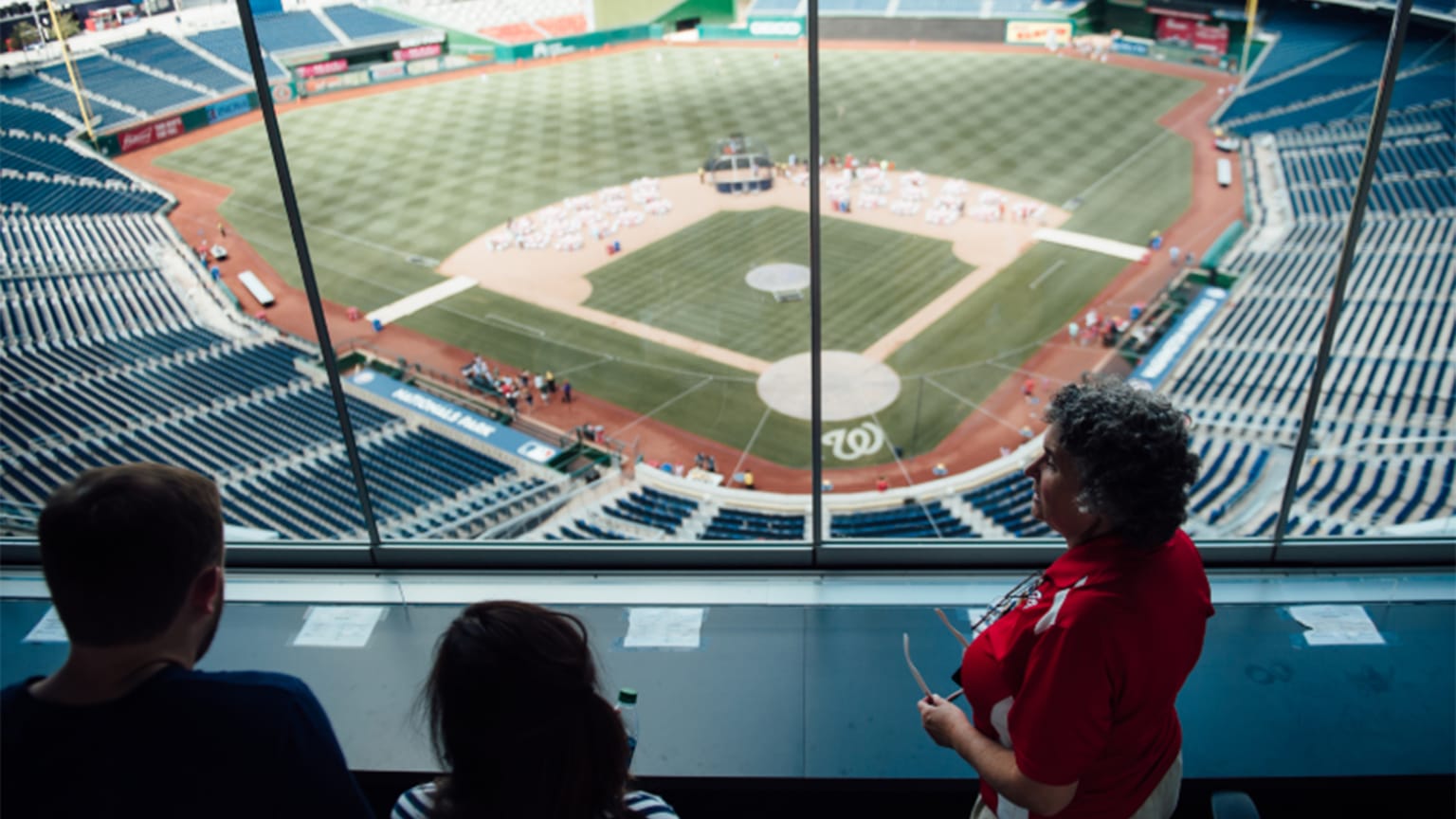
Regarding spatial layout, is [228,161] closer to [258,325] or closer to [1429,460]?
[258,325]

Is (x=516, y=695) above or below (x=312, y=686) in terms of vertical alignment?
above

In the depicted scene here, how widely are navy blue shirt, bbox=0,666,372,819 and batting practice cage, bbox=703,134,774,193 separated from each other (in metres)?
21.9

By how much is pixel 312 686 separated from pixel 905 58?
82.4 ft

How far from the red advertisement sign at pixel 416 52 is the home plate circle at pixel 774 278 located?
40.8ft

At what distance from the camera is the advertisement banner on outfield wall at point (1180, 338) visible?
14602 millimetres

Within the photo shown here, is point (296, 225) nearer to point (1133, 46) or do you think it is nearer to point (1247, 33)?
point (1247, 33)

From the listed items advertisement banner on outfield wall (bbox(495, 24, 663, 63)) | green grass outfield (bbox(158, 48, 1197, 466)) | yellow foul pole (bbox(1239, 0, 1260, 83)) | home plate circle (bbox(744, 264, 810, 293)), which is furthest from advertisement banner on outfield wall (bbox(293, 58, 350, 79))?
yellow foul pole (bbox(1239, 0, 1260, 83))

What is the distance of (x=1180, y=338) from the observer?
15.6m

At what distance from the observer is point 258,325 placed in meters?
14.3

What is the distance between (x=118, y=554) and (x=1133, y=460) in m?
1.19

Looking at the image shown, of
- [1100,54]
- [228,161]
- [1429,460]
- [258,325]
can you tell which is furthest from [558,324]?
[1100,54]

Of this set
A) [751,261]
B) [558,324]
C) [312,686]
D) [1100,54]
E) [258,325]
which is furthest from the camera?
[1100,54]

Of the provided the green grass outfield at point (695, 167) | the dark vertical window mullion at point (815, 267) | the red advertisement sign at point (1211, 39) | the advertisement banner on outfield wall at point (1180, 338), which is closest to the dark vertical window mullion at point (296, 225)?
the dark vertical window mullion at point (815, 267)

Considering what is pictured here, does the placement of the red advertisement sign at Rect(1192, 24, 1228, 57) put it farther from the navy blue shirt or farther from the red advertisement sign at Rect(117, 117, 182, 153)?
the navy blue shirt
